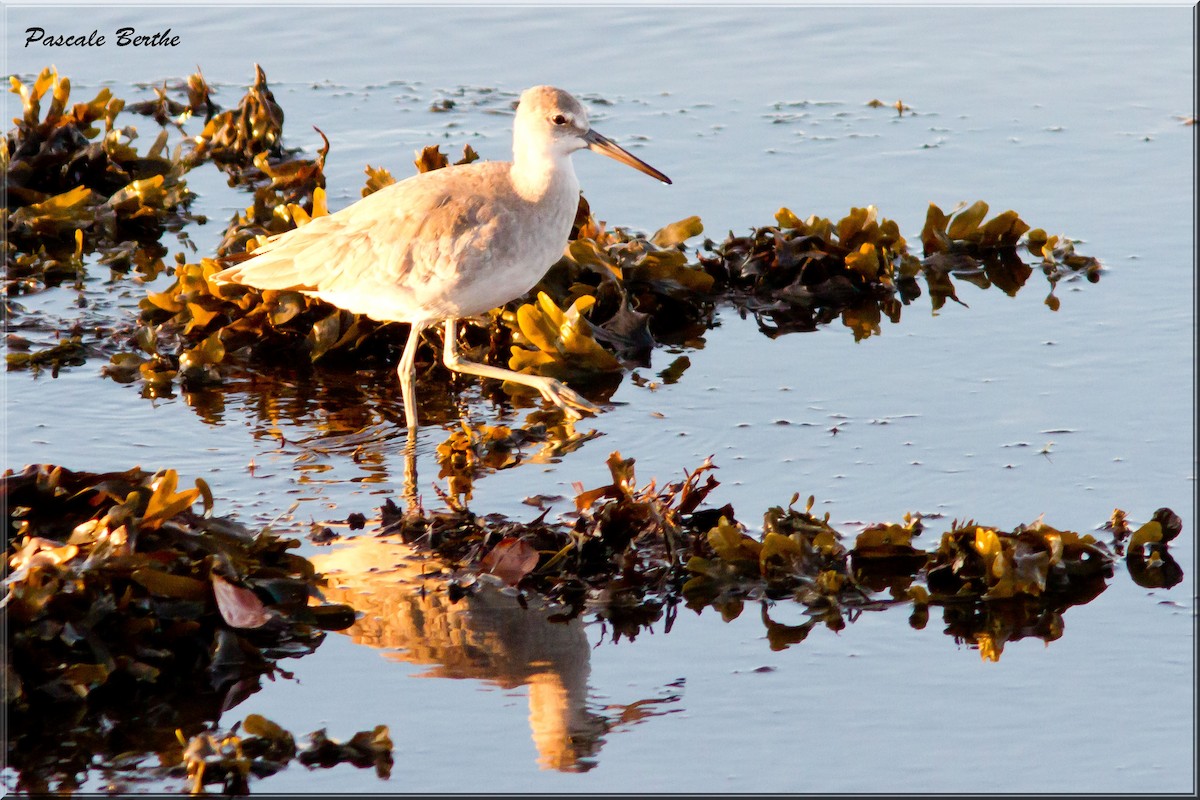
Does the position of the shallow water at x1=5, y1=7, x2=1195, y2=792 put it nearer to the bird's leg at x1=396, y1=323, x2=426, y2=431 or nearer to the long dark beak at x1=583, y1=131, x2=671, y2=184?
the bird's leg at x1=396, y1=323, x2=426, y2=431

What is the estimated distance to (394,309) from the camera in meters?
6.27

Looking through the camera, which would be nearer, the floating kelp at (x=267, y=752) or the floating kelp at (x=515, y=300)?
the floating kelp at (x=267, y=752)

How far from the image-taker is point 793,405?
6441mm

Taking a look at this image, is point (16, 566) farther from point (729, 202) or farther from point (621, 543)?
point (729, 202)

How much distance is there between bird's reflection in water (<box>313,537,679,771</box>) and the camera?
423cm

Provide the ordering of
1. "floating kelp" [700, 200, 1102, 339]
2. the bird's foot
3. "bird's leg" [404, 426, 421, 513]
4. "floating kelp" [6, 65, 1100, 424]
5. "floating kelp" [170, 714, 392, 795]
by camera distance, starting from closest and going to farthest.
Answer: "floating kelp" [170, 714, 392, 795] → "bird's leg" [404, 426, 421, 513] → the bird's foot → "floating kelp" [6, 65, 1100, 424] → "floating kelp" [700, 200, 1102, 339]

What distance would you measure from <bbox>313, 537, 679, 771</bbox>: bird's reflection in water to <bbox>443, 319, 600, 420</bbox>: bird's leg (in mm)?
1304

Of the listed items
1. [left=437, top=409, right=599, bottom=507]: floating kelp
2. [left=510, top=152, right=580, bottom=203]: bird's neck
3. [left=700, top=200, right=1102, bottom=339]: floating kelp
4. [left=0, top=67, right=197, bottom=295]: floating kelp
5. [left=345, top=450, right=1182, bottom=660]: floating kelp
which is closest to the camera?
[left=345, top=450, right=1182, bottom=660]: floating kelp

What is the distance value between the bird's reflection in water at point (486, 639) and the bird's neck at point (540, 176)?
5.37 ft

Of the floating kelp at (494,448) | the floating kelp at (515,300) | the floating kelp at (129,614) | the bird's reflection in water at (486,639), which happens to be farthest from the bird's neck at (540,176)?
the floating kelp at (129,614)

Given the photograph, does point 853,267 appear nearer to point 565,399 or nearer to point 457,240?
point 565,399

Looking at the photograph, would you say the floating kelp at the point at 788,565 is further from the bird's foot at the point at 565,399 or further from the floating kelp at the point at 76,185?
the floating kelp at the point at 76,185

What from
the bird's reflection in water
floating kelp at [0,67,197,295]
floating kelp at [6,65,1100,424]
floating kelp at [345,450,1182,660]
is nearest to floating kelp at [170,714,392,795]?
the bird's reflection in water

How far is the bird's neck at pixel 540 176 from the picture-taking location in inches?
244
